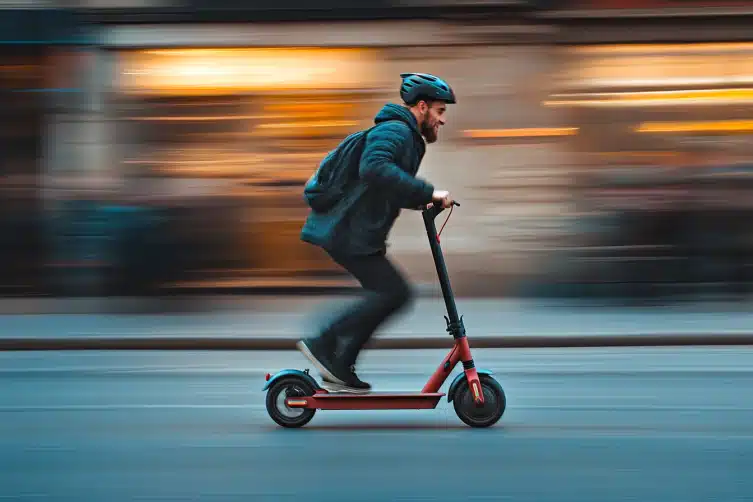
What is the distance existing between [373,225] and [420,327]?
498 cm

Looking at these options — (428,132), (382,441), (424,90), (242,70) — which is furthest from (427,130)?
(242,70)

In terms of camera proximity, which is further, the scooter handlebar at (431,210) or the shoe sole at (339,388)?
the shoe sole at (339,388)

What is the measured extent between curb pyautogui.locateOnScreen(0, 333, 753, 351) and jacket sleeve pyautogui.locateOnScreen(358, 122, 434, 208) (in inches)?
170

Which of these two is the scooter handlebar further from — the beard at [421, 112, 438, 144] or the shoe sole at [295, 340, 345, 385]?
the shoe sole at [295, 340, 345, 385]

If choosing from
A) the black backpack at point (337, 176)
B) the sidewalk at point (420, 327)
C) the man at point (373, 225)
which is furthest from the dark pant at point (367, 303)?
the sidewalk at point (420, 327)

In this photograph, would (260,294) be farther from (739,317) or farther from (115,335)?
(739,317)

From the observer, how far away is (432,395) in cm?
562

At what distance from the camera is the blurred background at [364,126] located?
520 inches

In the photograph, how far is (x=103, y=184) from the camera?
13508 mm

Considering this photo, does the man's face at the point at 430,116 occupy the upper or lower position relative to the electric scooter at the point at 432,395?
upper

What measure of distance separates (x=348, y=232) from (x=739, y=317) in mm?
6411

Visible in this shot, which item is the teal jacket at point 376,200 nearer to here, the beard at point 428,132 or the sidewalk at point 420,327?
the beard at point 428,132

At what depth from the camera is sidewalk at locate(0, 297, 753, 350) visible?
9.76m

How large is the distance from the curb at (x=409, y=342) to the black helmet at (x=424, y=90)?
13.8 ft
